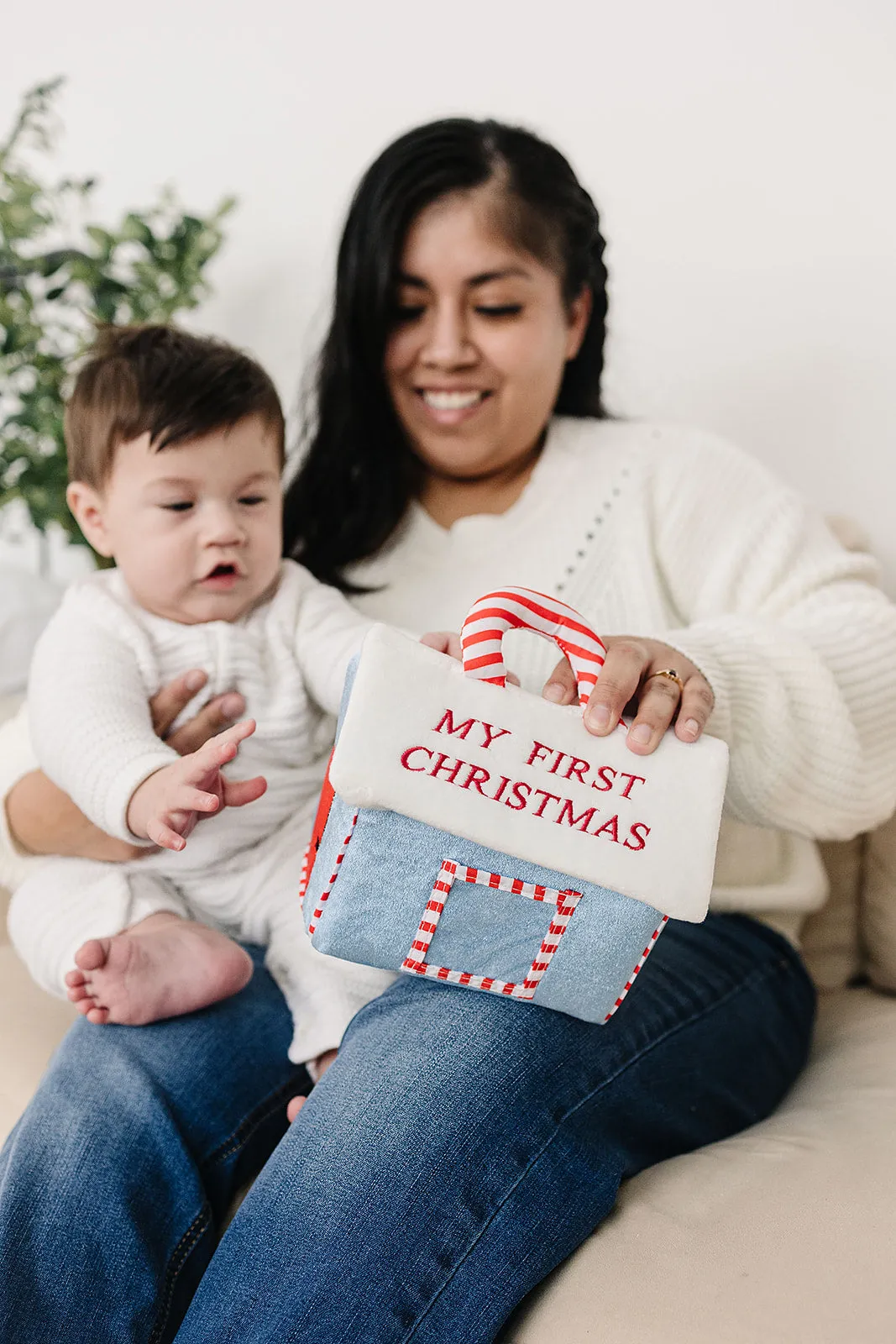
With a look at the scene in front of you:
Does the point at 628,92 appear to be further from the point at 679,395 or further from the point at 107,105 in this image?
the point at 107,105

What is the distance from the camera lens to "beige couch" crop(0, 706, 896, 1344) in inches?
27.2

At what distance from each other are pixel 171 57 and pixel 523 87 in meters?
0.74

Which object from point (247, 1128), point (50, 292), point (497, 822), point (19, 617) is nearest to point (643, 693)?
point (497, 822)

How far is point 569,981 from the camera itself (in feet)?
2.61

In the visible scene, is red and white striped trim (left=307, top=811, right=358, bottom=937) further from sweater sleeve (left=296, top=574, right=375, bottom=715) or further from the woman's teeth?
the woman's teeth

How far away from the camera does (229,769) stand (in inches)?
41.2

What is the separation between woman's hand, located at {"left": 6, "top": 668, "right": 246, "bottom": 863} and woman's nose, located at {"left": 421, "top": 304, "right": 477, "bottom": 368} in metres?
0.45

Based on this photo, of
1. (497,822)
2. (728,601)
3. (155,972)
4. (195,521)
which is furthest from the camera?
(728,601)

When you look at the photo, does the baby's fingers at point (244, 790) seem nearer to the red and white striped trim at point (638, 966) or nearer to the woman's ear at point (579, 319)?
the red and white striped trim at point (638, 966)

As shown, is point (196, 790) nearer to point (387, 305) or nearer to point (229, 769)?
point (229, 769)

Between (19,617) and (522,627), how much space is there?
104 cm

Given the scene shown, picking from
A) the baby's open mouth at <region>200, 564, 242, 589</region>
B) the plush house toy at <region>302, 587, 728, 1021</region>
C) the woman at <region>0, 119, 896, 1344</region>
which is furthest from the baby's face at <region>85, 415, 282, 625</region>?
the plush house toy at <region>302, 587, 728, 1021</region>

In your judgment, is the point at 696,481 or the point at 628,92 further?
the point at 628,92

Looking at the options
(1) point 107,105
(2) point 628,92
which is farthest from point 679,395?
(1) point 107,105
